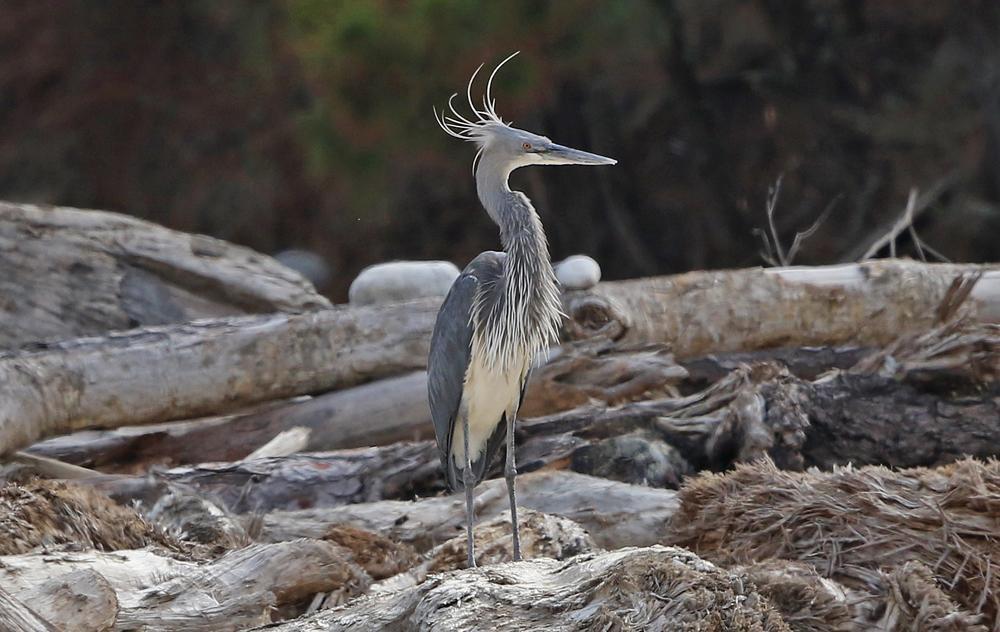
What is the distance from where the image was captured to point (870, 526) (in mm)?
4391

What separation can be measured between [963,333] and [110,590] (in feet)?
12.1

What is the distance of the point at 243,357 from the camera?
617 centimetres

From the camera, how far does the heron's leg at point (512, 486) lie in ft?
13.6

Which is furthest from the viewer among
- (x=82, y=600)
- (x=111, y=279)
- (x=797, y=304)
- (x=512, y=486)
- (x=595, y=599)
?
(x=111, y=279)

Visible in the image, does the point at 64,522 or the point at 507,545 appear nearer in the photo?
the point at 507,545

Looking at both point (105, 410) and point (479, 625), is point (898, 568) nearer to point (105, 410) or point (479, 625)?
point (479, 625)

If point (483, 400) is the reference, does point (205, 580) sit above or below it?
below

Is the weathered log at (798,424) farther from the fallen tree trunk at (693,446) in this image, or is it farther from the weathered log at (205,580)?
the weathered log at (205,580)

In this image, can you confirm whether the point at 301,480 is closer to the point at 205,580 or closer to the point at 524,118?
the point at 205,580

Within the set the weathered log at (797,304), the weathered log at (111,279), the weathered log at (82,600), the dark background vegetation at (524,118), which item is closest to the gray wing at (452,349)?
the weathered log at (82,600)

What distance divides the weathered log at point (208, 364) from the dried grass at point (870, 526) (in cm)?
196

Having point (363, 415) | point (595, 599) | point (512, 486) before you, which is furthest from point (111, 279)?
point (595, 599)

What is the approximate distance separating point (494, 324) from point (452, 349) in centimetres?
16

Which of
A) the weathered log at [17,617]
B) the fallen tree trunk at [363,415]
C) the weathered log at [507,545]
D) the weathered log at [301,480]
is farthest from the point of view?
the fallen tree trunk at [363,415]
